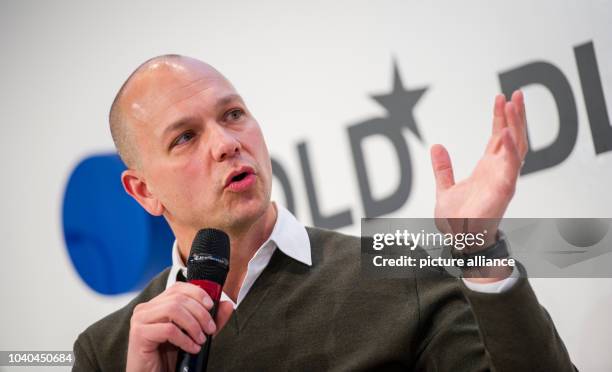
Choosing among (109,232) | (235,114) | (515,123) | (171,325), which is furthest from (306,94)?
(171,325)

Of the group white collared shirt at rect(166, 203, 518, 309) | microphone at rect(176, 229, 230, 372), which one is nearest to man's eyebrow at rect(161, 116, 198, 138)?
white collared shirt at rect(166, 203, 518, 309)

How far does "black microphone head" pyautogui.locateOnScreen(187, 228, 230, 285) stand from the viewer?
1464mm

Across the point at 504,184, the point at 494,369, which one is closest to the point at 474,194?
the point at 504,184

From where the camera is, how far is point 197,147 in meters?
1.94

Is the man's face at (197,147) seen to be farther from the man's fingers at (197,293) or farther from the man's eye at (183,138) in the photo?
the man's fingers at (197,293)

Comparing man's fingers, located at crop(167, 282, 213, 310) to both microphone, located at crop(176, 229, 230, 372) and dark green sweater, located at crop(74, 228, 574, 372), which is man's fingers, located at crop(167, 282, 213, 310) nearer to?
microphone, located at crop(176, 229, 230, 372)

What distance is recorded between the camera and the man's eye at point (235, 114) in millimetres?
2017

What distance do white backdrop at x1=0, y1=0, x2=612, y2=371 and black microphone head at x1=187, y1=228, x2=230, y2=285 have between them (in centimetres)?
97

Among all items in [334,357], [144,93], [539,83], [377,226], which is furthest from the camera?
[377,226]

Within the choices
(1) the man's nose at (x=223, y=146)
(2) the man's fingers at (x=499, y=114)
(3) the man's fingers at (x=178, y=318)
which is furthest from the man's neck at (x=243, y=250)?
(2) the man's fingers at (x=499, y=114)

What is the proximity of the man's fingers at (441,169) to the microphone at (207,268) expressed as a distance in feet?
1.56

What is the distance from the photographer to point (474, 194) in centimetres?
146

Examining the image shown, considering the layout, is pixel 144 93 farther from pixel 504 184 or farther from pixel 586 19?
pixel 586 19

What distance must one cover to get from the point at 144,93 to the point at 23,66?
1.27 metres
